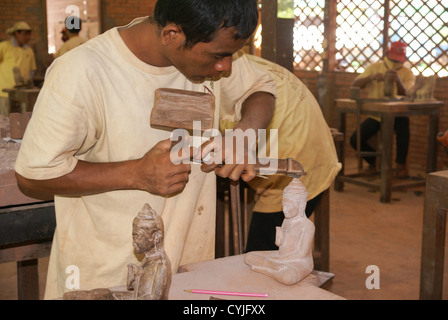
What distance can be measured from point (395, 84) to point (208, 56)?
5.08m

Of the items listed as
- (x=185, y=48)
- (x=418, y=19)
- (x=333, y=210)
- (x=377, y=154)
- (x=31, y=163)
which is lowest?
(x=333, y=210)

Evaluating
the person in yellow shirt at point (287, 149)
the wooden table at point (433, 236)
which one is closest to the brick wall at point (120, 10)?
the person in yellow shirt at point (287, 149)

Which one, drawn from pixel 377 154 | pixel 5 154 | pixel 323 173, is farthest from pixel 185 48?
pixel 377 154

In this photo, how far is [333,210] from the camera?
554 cm

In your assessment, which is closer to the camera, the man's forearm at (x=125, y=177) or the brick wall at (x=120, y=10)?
the man's forearm at (x=125, y=177)

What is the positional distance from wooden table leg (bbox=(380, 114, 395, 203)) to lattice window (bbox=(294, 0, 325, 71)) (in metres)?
2.87

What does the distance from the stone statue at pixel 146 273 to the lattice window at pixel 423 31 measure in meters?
6.41

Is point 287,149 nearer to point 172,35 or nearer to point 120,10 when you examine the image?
point 172,35

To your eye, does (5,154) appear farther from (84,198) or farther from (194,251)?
(194,251)

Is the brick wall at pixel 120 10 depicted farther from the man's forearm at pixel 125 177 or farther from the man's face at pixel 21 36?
the man's forearm at pixel 125 177

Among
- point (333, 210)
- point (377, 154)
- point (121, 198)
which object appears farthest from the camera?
point (377, 154)

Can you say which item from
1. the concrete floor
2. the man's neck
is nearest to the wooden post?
the concrete floor

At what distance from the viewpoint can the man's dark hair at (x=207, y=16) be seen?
139cm
